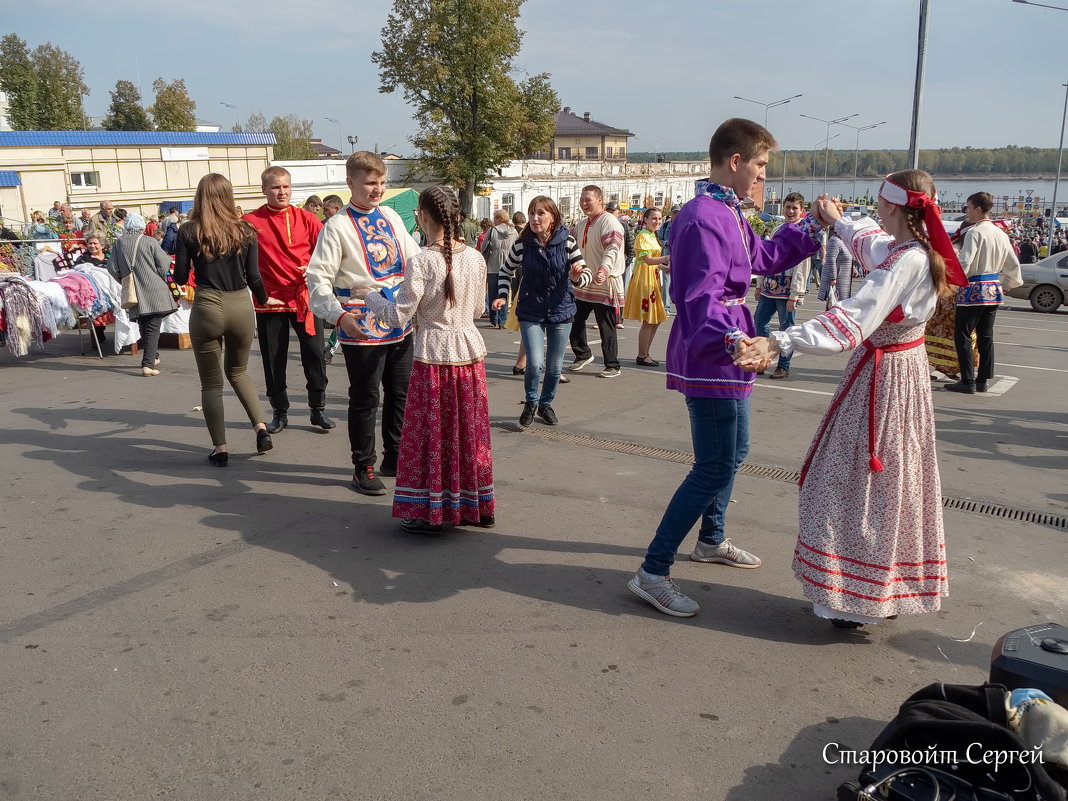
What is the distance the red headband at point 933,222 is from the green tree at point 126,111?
2978 inches

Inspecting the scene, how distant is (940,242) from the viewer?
3.40 m

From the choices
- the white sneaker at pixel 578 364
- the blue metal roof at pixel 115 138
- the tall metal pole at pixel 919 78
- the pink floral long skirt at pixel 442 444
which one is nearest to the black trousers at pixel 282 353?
the pink floral long skirt at pixel 442 444

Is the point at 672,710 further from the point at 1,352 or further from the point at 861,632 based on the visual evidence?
the point at 1,352

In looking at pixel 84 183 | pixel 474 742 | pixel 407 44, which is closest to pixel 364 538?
pixel 474 742

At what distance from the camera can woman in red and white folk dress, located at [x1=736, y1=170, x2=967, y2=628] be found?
3.42 metres

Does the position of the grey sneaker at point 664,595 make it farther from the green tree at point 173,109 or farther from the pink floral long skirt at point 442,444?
the green tree at point 173,109

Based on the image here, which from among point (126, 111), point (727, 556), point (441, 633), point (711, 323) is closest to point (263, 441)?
point (441, 633)

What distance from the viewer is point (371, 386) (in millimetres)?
5426

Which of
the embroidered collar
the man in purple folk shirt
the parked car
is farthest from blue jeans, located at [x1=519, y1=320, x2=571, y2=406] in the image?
the parked car

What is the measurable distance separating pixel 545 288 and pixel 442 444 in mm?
2883

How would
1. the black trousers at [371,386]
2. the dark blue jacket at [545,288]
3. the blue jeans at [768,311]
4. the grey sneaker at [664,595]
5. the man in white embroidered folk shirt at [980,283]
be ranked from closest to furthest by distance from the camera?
the grey sneaker at [664,595] < the black trousers at [371,386] < the dark blue jacket at [545,288] < the man in white embroidered folk shirt at [980,283] < the blue jeans at [768,311]

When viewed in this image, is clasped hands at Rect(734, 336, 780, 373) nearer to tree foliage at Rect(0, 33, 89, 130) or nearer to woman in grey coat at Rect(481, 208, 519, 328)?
woman in grey coat at Rect(481, 208, 519, 328)

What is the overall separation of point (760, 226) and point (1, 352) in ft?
65.2

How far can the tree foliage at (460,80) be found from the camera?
46.3 m
